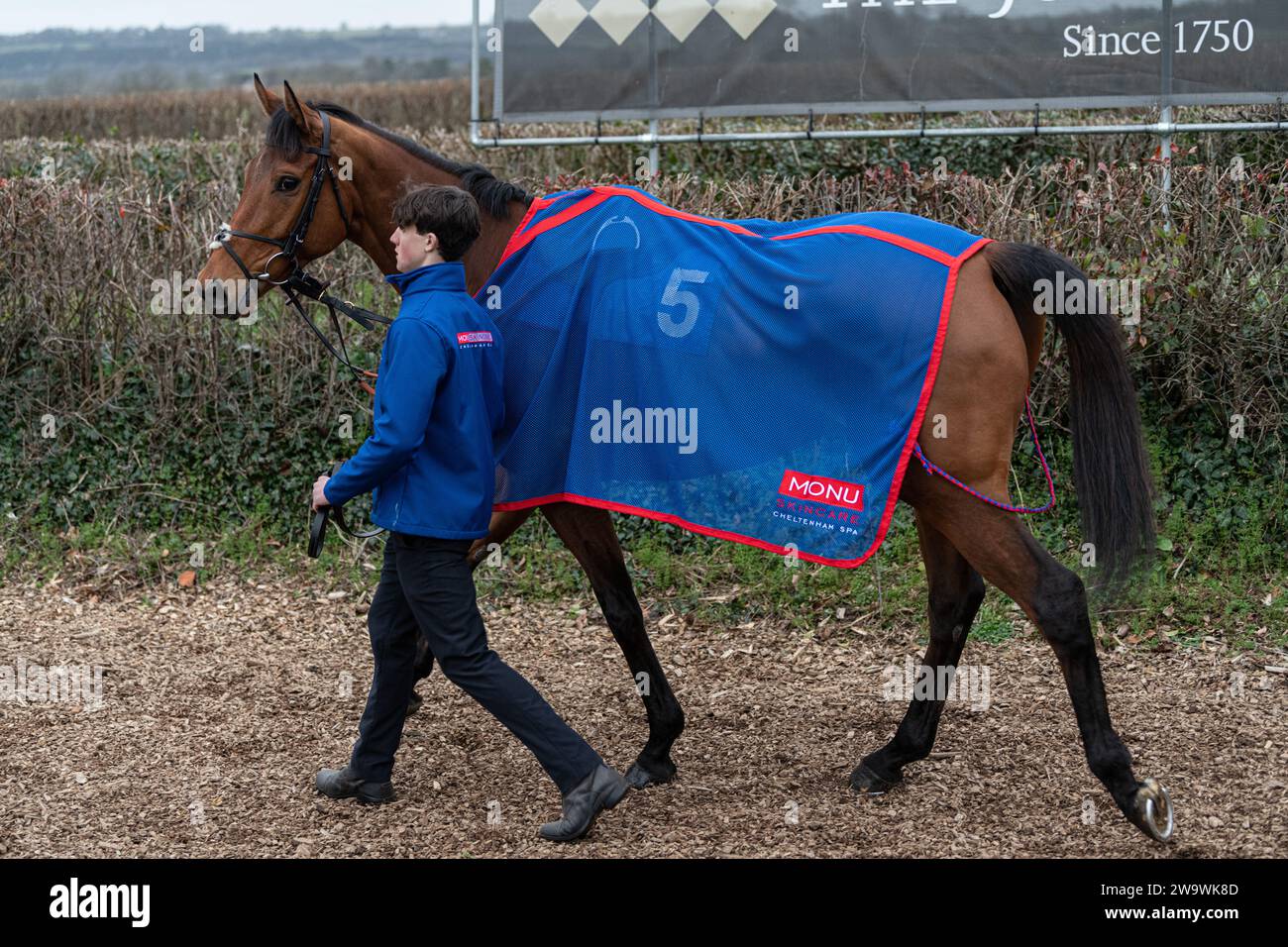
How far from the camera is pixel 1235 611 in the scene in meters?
5.52

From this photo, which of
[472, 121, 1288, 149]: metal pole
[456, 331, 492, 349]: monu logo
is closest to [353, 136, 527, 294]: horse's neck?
[456, 331, 492, 349]: monu logo

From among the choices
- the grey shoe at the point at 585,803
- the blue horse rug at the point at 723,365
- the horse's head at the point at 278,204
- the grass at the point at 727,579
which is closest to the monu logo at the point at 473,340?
the blue horse rug at the point at 723,365

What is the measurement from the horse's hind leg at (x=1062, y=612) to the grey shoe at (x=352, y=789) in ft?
6.43

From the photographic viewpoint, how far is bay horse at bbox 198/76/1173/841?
11.9 ft

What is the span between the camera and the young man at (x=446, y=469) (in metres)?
3.55

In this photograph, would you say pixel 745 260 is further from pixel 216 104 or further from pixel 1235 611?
pixel 216 104

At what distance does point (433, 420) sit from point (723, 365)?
2.81 feet

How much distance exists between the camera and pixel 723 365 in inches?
149

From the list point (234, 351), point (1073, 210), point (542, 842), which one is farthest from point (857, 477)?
point (234, 351)

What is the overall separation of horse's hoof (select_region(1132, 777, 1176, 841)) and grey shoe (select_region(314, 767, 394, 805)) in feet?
7.40

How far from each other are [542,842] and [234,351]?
393 cm

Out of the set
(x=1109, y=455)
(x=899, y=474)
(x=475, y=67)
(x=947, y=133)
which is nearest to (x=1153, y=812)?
(x=1109, y=455)

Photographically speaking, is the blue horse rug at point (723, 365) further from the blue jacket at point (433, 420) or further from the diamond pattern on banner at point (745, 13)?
the diamond pattern on banner at point (745, 13)

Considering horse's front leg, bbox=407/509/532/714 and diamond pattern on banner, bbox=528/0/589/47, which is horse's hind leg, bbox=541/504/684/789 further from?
diamond pattern on banner, bbox=528/0/589/47
